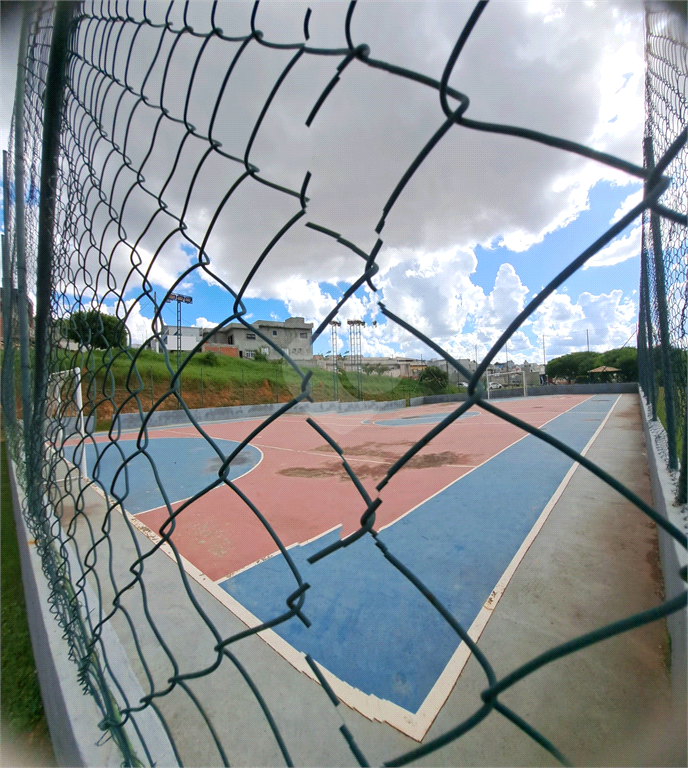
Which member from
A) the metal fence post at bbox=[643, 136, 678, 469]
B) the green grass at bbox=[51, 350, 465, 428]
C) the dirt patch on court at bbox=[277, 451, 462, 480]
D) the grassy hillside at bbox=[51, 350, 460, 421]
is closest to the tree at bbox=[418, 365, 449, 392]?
the green grass at bbox=[51, 350, 465, 428]

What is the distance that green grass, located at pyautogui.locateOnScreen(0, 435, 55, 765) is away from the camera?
1.53 metres

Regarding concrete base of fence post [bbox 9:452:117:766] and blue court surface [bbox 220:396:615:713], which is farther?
blue court surface [bbox 220:396:615:713]

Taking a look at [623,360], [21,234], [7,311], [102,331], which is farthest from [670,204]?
[623,360]

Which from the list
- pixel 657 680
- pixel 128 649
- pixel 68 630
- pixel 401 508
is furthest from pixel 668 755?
pixel 401 508

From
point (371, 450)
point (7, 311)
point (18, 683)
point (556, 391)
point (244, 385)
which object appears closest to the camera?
point (18, 683)

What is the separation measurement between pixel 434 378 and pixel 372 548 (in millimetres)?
27417

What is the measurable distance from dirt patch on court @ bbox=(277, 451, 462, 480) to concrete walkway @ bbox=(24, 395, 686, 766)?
12.2ft

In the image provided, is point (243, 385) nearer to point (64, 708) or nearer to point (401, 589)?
point (401, 589)

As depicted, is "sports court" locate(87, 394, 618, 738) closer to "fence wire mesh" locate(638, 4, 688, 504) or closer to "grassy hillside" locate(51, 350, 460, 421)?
"fence wire mesh" locate(638, 4, 688, 504)

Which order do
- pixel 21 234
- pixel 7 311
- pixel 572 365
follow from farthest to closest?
pixel 572 365 < pixel 7 311 < pixel 21 234

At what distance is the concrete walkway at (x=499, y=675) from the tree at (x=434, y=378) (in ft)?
89.9

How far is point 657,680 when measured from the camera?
1.69m

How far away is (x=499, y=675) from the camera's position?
6.08 ft

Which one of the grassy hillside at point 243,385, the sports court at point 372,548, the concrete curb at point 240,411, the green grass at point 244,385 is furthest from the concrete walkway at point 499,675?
the green grass at point 244,385
